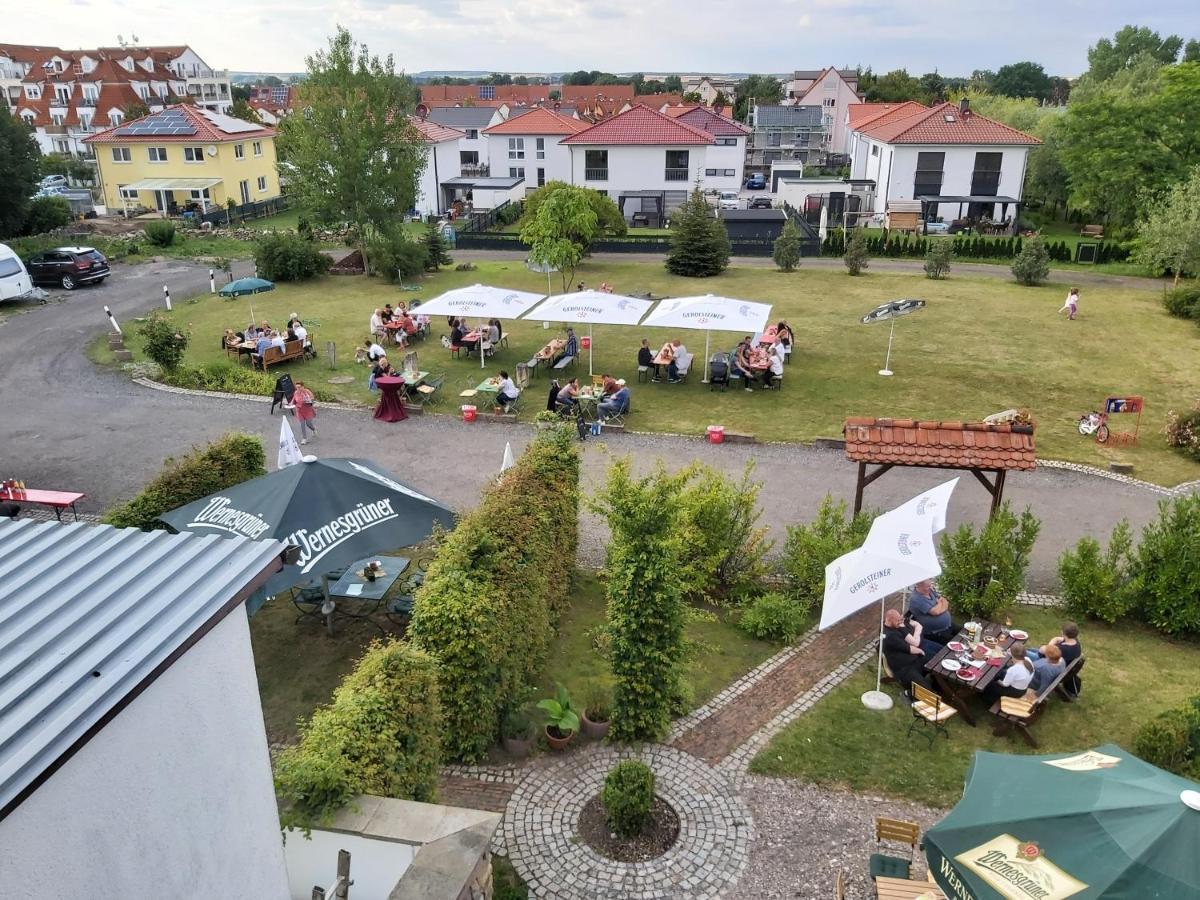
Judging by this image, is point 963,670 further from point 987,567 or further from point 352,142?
point 352,142

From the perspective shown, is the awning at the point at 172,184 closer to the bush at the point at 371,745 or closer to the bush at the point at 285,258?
the bush at the point at 285,258

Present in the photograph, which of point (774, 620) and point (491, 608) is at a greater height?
point (491, 608)

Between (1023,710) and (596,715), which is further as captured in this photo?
(596,715)

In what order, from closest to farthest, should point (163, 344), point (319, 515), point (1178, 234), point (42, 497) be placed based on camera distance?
A: point (319, 515) → point (42, 497) → point (163, 344) → point (1178, 234)

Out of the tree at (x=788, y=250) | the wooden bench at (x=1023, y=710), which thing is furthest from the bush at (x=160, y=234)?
the wooden bench at (x=1023, y=710)

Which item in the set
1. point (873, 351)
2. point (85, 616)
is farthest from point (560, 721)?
point (873, 351)

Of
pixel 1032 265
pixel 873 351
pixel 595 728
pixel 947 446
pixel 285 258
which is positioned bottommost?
pixel 595 728

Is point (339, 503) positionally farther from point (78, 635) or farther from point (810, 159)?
point (810, 159)
